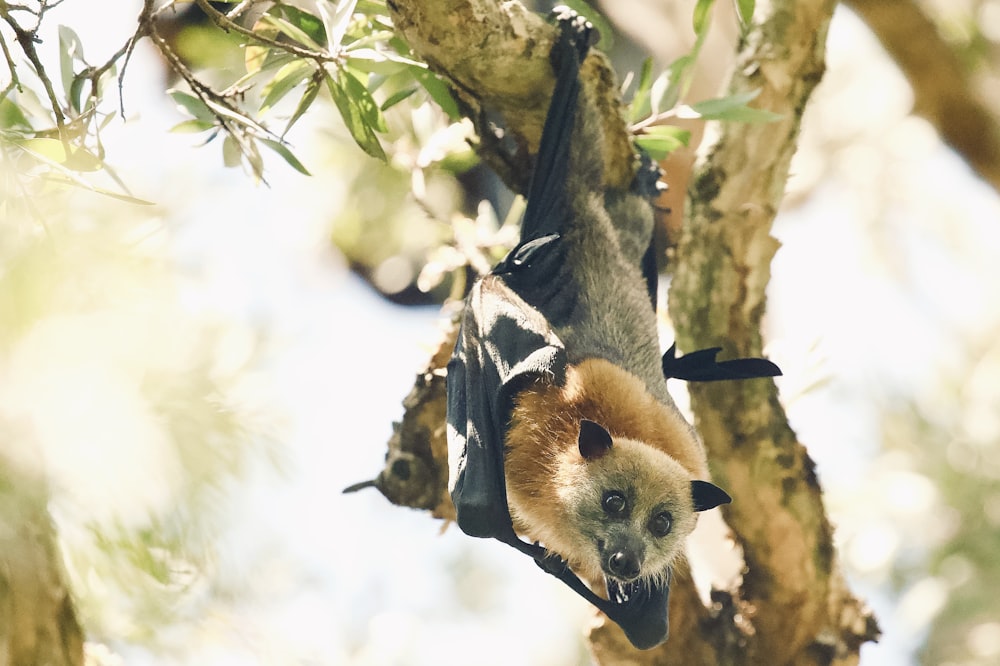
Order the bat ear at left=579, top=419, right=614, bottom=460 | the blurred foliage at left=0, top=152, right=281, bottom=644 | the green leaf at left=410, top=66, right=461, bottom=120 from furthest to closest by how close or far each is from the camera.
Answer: the bat ear at left=579, top=419, right=614, bottom=460 → the green leaf at left=410, top=66, right=461, bottom=120 → the blurred foliage at left=0, top=152, right=281, bottom=644

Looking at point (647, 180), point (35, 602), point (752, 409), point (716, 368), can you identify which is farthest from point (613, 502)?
point (35, 602)

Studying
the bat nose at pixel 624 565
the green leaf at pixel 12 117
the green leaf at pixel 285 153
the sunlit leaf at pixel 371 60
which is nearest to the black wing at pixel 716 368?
the bat nose at pixel 624 565

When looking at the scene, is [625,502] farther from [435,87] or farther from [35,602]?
[35,602]

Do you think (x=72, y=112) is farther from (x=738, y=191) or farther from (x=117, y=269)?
(x=738, y=191)

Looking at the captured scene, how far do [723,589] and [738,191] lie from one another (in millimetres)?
1878

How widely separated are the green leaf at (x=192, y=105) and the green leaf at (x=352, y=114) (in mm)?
433

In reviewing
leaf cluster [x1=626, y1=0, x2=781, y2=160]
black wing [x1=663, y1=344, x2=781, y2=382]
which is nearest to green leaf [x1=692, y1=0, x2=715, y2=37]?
leaf cluster [x1=626, y1=0, x2=781, y2=160]

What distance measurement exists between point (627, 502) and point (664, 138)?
1.61 meters

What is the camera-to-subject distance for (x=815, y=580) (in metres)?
4.20

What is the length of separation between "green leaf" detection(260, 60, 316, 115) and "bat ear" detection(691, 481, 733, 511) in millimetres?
2169

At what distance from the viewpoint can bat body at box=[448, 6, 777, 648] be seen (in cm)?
369

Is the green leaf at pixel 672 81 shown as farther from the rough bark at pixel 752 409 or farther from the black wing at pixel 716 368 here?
the black wing at pixel 716 368

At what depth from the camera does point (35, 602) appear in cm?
278

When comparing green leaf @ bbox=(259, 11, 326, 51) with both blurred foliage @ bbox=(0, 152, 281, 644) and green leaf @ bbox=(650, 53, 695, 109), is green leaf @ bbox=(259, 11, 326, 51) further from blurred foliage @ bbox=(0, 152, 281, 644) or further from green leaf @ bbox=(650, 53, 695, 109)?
green leaf @ bbox=(650, 53, 695, 109)
